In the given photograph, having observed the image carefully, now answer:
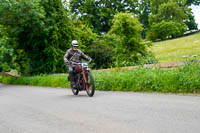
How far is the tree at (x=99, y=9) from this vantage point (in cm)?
5247

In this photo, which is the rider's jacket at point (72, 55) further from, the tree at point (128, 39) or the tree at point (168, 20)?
the tree at point (168, 20)

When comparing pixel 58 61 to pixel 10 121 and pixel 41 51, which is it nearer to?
pixel 41 51

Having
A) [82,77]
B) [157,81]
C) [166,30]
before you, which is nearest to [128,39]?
[82,77]

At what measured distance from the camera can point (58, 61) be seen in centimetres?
2125

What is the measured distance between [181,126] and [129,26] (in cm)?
1736

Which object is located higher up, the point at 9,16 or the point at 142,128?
the point at 9,16

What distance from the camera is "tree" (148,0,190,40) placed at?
58.7 meters

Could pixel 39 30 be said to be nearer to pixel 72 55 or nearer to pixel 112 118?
pixel 72 55

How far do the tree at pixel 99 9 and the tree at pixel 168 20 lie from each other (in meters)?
7.49

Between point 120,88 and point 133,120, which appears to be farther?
point 120,88

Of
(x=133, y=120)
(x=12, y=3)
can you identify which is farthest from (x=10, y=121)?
(x=12, y=3)

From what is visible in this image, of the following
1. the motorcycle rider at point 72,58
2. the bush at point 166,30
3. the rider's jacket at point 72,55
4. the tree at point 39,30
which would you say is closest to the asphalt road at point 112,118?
the motorcycle rider at point 72,58

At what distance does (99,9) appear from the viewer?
53250 mm

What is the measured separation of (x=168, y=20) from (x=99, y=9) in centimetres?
1678
